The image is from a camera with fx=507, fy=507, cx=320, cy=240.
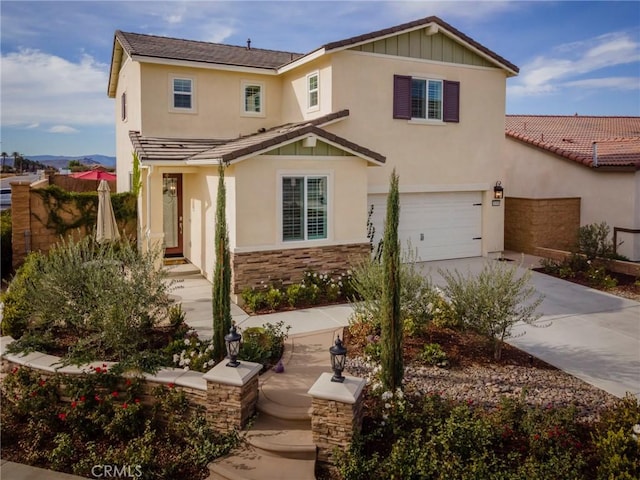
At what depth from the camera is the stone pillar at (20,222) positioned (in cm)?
1542

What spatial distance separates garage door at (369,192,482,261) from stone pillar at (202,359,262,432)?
33.3 ft

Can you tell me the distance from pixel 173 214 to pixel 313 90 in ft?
20.6

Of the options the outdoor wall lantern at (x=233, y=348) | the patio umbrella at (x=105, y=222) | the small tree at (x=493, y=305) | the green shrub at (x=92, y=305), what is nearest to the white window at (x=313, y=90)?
the patio umbrella at (x=105, y=222)

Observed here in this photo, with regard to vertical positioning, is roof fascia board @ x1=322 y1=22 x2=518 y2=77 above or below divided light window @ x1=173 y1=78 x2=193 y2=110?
above

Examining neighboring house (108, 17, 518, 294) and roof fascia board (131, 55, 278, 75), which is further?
roof fascia board (131, 55, 278, 75)

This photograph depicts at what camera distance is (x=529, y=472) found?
5.62m

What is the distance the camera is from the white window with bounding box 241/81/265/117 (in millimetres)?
18031

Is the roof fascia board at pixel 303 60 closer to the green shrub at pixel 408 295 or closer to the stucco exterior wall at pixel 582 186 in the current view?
the green shrub at pixel 408 295

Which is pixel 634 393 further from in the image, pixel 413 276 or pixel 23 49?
pixel 23 49

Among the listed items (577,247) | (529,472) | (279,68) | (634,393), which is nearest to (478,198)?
(577,247)

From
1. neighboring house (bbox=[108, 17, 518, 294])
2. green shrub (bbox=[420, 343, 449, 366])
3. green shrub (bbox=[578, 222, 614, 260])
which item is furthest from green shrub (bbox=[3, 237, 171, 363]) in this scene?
A: green shrub (bbox=[578, 222, 614, 260])

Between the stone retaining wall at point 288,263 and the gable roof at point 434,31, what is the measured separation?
6054mm

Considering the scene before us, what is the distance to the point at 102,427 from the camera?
700cm

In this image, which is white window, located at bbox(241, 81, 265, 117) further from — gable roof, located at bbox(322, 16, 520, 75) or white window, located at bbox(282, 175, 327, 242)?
white window, located at bbox(282, 175, 327, 242)
